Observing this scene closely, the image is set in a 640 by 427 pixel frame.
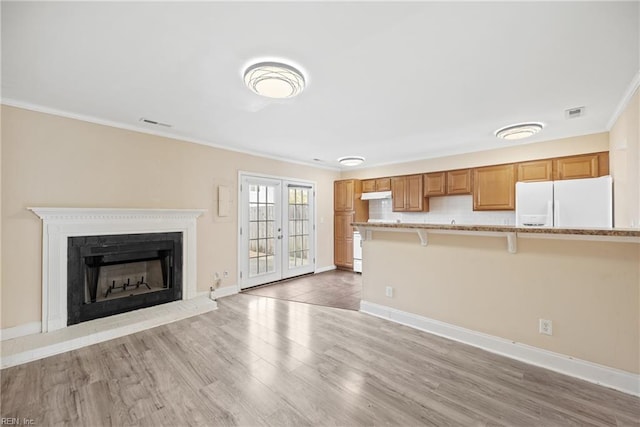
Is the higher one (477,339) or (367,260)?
(367,260)

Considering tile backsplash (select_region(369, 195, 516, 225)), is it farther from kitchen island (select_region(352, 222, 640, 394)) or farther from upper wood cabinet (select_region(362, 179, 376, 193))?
kitchen island (select_region(352, 222, 640, 394))

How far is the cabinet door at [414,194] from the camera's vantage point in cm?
557

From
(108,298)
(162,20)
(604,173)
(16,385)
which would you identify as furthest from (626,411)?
(108,298)

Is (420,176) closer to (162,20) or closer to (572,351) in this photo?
(572,351)

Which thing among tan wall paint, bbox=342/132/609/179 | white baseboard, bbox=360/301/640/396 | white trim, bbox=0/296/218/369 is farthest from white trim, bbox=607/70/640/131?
white trim, bbox=0/296/218/369

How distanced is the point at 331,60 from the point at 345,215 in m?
4.73

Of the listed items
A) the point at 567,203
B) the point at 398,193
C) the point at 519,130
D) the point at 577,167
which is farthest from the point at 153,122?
the point at 577,167

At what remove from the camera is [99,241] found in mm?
3381

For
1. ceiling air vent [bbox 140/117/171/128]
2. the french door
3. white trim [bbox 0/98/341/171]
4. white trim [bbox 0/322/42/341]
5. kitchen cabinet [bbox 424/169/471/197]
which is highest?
ceiling air vent [bbox 140/117/171/128]

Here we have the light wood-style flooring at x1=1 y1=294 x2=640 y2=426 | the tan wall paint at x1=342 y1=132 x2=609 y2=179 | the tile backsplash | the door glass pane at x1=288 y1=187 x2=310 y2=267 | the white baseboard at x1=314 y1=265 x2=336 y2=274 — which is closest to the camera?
the light wood-style flooring at x1=1 y1=294 x2=640 y2=426

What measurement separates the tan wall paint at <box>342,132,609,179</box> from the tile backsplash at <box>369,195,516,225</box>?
67 centimetres

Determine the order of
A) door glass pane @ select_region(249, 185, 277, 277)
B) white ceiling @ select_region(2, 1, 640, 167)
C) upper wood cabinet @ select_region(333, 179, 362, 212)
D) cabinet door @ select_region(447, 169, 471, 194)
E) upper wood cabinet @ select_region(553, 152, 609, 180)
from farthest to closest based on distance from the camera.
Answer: upper wood cabinet @ select_region(333, 179, 362, 212)
door glass pane @ select_region(249, 185, 277, 277)
cabinet door @ select_region(447, 169, 471, 194)
upper wood cabinet @ select_region(553, 152, 609, 180)
white ceiling @ select_region(2, 1, 640, 167)

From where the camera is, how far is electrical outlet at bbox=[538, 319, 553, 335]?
94.3 inches

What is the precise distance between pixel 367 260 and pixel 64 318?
3.76 m
